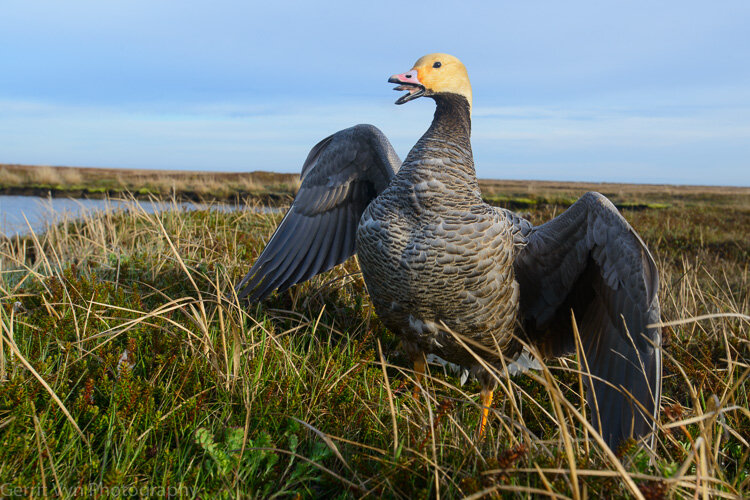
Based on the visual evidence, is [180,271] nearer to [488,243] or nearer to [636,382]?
[488,243]

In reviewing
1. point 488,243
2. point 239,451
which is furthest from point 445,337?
point 239,451

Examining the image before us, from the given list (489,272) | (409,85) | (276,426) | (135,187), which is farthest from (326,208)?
(135,187)

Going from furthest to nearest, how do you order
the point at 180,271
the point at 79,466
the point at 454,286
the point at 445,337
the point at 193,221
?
1. the point at 193,221
2. the point at 180,271
3. the point at 445,337
4. the point at 454,286
5. the point at 79,466

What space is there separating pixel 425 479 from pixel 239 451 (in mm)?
812

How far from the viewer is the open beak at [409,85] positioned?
10.4 ft

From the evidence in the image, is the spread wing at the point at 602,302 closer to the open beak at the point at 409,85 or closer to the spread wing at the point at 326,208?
the open beak at the point at 409,85

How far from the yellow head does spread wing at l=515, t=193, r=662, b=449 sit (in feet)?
3.73

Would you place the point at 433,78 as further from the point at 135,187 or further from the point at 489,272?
the point at 135,187

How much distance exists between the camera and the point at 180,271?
15.3 feet

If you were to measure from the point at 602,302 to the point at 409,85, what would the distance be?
191 centimetres

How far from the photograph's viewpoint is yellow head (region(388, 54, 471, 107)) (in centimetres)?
318

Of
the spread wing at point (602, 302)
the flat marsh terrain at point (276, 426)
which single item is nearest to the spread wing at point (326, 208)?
the flat marsh terrain at point (276, 426)

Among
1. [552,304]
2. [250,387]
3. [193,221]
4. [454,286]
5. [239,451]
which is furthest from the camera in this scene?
[193,221]

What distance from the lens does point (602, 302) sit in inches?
129
